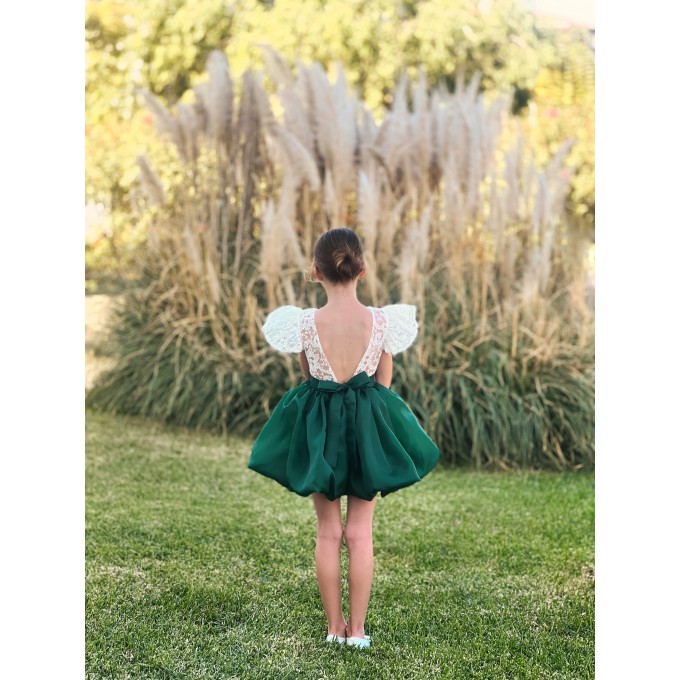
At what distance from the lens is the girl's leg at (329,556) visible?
239 centimetres

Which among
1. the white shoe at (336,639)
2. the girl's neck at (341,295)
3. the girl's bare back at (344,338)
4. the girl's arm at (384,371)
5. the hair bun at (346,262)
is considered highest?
the hair bun at (346,262)

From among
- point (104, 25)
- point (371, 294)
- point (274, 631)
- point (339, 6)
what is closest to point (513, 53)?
point (339, 6)

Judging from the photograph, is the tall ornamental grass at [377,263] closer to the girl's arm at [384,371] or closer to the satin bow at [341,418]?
the girl's arm at [384,371]

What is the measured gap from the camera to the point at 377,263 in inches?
191

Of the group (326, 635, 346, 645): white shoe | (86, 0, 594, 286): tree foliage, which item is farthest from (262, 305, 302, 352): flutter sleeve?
(86, 0, 594, 286): tree foliage

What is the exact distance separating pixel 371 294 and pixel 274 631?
8.04 feet

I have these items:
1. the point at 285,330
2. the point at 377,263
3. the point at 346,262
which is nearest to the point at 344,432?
the point at 285,330

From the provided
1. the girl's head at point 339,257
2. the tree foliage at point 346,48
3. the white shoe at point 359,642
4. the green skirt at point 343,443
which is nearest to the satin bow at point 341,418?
the green skirt at point 343,443

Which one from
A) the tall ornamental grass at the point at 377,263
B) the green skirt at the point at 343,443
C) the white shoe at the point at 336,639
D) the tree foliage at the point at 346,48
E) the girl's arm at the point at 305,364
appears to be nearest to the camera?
the green skirt at the point at 343,443

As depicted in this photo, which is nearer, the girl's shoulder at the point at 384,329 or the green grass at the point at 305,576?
the green grass at the point at 305,576

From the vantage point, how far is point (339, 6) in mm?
9062

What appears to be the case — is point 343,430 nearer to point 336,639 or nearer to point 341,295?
point 341,295

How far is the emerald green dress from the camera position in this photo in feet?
7.70

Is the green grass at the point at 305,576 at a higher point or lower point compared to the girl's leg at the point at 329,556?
lower
